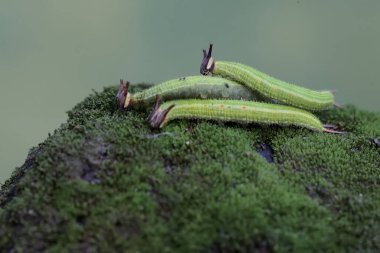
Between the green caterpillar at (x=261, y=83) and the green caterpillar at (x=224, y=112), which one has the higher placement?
the green caterpillar at (x=261, y=83)

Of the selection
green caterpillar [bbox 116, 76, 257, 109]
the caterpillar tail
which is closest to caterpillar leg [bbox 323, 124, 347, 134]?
green caterpillar [bbox 116, 76, 257, 109]

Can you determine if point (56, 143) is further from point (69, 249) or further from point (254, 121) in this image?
point (254, 121)

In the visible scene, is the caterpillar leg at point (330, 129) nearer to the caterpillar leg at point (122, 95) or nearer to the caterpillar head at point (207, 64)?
the caterpillar head at point (207, 64)

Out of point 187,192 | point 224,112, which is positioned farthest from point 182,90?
point 187,192

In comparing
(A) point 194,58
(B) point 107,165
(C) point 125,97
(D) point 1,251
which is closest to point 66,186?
(B) point 107,165

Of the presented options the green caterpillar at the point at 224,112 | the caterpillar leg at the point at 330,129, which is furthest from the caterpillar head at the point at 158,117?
the caterpillar leg at the point at 330,129

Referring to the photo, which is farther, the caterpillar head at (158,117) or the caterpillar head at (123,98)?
the caterpillar head at (123,98)

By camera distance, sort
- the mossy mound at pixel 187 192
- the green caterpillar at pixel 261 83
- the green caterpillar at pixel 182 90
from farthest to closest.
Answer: the green caterpillar at pixel 261 83
the green caterpillar at pixel 182 90
the mossy mound at pixel 187 192
